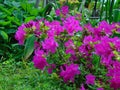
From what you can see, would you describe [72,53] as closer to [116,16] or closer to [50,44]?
[50,44]

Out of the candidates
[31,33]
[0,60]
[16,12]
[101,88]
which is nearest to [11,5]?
[16,12]

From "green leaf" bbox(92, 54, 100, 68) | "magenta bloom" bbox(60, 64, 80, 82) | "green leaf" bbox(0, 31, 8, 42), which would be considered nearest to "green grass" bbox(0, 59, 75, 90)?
"magenta bloom" bbox(60, 64, 80, 82)

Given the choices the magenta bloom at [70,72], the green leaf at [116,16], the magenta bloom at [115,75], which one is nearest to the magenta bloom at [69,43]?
the magenta bloom at [70,72]

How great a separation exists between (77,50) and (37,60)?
0.29 metres

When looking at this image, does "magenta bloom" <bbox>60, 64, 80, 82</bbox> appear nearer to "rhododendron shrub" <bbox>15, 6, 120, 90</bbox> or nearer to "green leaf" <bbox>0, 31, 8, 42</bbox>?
"rhododendron shrub" <bbox>15, 6, 120, 90</bbox>

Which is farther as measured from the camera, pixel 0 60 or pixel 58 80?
pixel 0 60

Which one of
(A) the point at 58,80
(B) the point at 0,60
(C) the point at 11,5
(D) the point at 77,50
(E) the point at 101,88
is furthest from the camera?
(C) the point at 11,5

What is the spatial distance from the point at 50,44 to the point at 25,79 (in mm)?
721

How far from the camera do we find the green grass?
278cm

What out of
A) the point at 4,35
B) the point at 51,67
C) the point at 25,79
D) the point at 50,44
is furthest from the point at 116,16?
the point at 50,44

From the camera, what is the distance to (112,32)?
269 centimetres

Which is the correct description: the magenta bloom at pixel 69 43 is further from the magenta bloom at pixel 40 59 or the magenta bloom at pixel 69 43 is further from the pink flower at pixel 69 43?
the magenta bloom at pixel 40 59

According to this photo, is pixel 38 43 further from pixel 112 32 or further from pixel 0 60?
pixel 0 60

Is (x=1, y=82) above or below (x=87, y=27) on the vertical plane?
below
